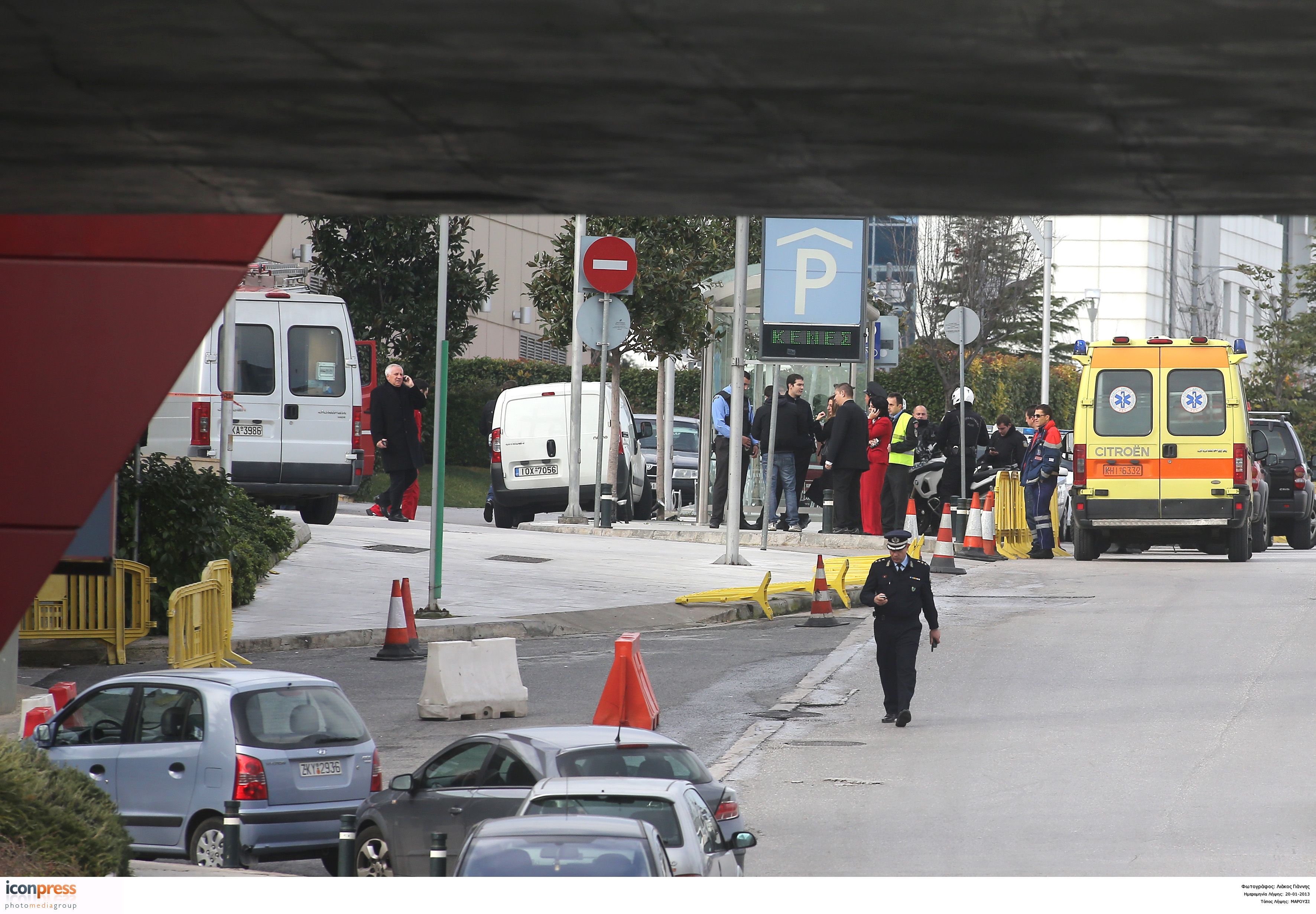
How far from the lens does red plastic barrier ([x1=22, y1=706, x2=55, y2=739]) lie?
9992mm

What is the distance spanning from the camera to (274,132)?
4926 millimetres

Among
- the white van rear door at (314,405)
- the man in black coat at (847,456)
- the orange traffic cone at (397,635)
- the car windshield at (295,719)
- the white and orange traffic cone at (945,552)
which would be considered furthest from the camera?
the man in black coat at (847,456)

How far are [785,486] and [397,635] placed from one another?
10162mm

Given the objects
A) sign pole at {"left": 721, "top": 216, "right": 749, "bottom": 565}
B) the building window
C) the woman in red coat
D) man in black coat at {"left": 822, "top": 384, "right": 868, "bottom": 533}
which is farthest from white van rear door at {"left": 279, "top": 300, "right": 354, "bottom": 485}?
the building window

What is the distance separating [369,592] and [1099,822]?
9.84 m

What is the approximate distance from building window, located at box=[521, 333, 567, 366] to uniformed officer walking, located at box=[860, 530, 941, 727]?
130ft

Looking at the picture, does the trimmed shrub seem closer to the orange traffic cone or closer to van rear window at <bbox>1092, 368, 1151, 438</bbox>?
the orange traffic cone

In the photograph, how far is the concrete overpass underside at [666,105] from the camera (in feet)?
13.0

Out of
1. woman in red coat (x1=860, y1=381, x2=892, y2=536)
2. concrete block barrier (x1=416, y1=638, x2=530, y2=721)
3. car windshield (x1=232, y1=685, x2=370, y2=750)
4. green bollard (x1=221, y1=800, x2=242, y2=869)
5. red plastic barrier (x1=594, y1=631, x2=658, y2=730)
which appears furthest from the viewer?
woman in red coat (x1=860, y1=381, x2=892, y2=536)

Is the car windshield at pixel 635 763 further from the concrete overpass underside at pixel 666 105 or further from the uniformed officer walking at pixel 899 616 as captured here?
the uniformed officer walking at pixel 899 616

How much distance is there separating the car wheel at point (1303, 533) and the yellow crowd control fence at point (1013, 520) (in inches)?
220

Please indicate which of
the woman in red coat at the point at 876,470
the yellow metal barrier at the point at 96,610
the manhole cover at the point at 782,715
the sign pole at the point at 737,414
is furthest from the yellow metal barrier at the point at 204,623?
the woman in red coat at the point at 876,470

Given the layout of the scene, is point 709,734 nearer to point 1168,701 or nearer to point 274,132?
point 1168,701
